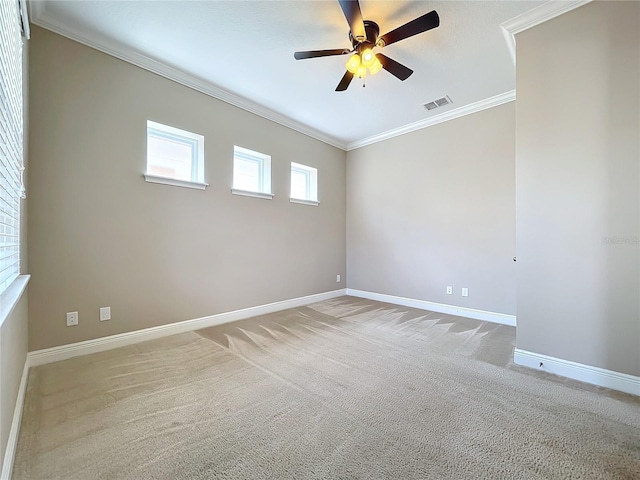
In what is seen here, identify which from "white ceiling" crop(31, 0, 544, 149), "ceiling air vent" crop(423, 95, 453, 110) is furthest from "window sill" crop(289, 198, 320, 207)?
"ceiling air vent" crop(423, 95, 453, 110)

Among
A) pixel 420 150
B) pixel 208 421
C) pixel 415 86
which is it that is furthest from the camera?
pixel 420 150

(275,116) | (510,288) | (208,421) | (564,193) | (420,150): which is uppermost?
(275,116)

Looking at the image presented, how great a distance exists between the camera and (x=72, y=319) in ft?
7.70

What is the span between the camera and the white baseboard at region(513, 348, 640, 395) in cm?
185

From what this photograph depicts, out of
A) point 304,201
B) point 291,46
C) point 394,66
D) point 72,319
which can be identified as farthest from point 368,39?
point 72,319

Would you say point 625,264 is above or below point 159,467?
above

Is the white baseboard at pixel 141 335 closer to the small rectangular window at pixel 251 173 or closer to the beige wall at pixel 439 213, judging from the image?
the small rectangular window at pixel 251 173

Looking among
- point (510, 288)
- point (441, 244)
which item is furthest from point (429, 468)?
point (441, 244)

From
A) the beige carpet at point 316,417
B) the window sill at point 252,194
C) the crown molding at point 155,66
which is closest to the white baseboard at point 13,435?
the beige carpet at point 316,417

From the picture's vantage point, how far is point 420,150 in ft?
13.6

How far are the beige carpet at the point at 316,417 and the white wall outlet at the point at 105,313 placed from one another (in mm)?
316

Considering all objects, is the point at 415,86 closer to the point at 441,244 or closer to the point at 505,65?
the point at 505,65

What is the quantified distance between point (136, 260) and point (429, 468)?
289 cm

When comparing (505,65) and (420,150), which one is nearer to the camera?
(505,65)
